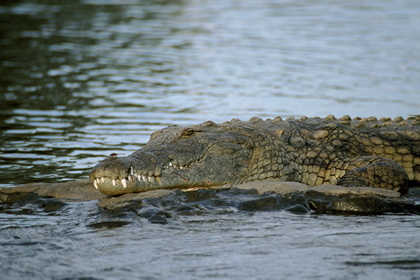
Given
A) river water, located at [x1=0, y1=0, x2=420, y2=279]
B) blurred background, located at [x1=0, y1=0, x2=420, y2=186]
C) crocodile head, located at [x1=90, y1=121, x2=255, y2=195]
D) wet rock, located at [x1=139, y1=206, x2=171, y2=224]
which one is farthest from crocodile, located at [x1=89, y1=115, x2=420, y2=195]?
blurred background, located at [x1=0, y1=0, x2=420, y2=186]

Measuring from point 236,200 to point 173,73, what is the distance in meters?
10.1

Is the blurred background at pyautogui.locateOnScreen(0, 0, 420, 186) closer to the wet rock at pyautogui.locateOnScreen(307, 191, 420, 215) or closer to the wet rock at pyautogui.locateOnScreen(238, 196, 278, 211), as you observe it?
the wet rock at pyautogui.locateOnScreen(238, 196, 278, 211)

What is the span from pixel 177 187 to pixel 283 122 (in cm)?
181

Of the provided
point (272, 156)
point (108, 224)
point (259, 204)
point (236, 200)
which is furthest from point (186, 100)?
point (108, 224)

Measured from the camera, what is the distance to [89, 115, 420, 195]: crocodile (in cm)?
607

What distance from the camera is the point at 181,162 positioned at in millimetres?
6289

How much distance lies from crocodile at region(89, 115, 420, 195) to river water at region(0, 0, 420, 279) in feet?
2.04

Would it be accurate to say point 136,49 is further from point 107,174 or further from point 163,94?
point 107,174

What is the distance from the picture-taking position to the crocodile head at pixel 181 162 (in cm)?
588

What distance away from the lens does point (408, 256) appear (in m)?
4.48

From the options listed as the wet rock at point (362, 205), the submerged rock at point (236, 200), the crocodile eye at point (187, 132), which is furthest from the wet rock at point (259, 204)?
the crocodile eye at point (187, 132)

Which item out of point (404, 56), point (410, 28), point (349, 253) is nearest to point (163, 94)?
point (404, 56)

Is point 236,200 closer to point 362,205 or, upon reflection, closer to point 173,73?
point 362,205

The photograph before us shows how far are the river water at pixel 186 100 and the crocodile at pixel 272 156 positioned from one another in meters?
0.62
